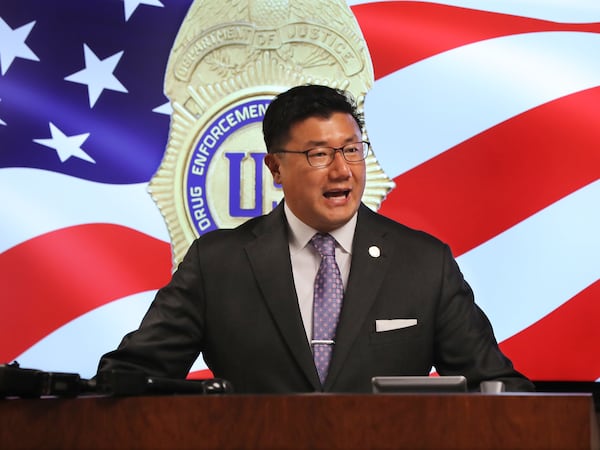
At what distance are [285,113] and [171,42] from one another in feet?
3.36

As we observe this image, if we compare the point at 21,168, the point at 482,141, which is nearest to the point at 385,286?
the point at 482,141

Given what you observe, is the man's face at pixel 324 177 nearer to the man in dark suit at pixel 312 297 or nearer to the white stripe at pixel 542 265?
the man in dark suit at pixel 312 297

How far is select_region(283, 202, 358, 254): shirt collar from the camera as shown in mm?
2482

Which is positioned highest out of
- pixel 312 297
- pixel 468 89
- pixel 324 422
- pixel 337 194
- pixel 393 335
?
pixel 468 89

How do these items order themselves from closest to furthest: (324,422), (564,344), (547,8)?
(324,422)
(564,344)
(547,8)

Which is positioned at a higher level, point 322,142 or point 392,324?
point 322,142

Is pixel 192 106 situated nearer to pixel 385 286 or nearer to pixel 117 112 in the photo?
pixel 117 112

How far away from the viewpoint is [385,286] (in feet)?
7.88

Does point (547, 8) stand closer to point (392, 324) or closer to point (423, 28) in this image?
point (423, 28)

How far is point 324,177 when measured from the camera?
242 centimetres

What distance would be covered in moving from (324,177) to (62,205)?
1.35 m

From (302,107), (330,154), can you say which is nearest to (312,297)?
(330,154)

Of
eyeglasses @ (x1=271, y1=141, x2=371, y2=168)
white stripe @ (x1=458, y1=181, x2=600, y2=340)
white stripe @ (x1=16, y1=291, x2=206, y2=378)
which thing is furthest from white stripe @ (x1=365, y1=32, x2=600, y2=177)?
white stripe @ (x1=16, y1=291, x2=206, y2=378)

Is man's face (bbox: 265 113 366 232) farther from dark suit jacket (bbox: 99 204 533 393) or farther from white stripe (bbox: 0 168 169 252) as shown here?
white stripe (bbox: 0 168 169 252)
